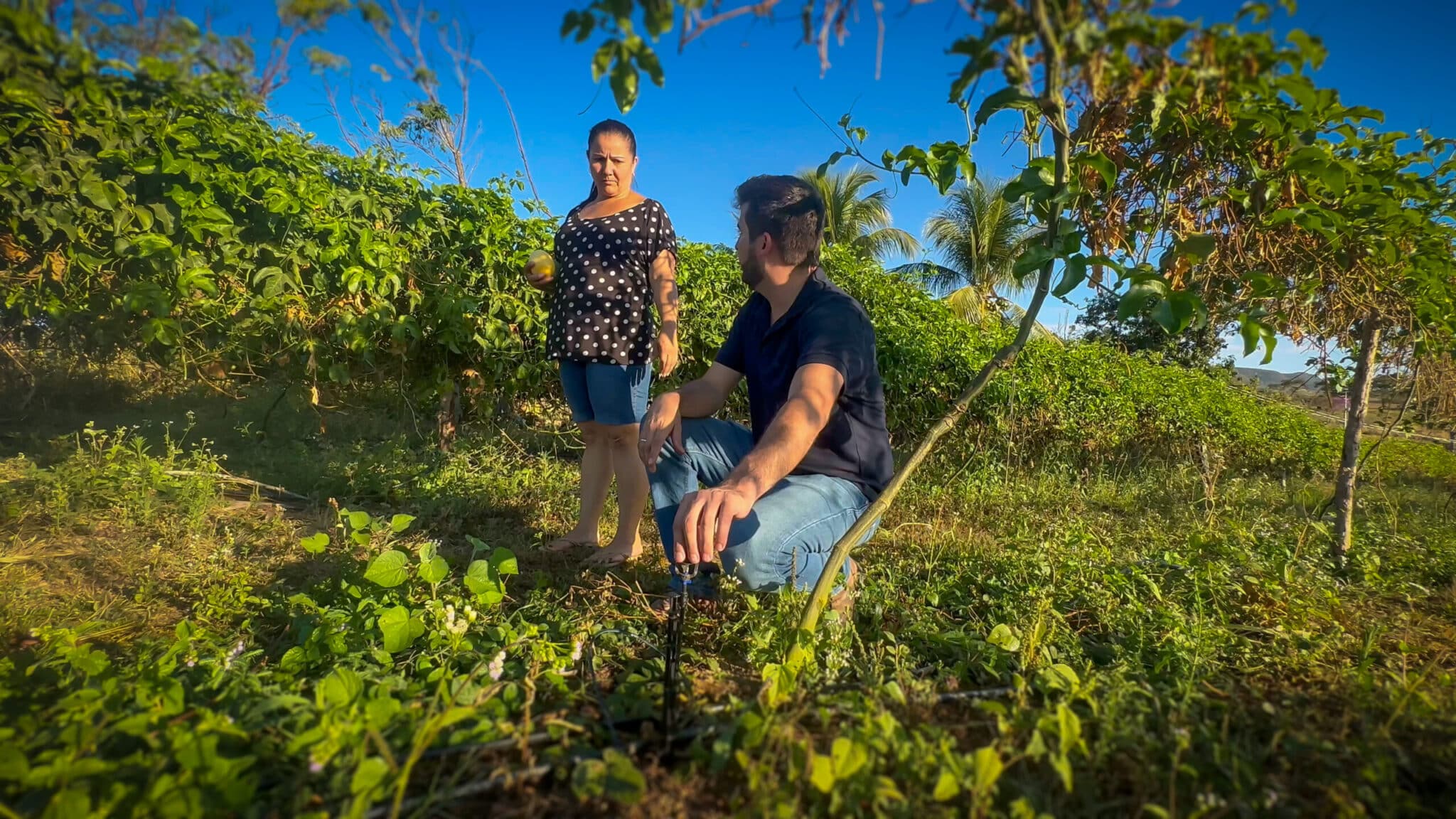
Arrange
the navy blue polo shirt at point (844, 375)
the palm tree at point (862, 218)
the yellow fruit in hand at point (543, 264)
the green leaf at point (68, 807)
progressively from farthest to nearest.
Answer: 1. the palm tree at point (862, 218)
2. the yellow fruit in hand at point (543, 264)
3. the navy blue polo shirt at point (844, 375)
4. the green leaf at point (68, 807)

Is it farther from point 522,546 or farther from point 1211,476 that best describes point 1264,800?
point 1211,476

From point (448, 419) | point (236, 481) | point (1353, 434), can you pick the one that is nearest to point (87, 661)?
point (236, 481)

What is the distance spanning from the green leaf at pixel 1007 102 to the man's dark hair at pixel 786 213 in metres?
0.70

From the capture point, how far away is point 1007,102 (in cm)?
133

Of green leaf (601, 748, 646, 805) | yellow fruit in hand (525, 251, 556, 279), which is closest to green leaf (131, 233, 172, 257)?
yellow fruit in hand (525, 251, 556, 279)

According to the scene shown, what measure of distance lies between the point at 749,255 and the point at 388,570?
1.36 meters

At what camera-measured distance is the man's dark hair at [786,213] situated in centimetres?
202

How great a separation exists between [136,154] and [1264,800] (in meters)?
3.41

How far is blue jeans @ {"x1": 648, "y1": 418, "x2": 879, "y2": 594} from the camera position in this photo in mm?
1758

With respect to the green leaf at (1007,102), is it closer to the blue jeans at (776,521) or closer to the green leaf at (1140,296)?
the green leaf at (1140,296)

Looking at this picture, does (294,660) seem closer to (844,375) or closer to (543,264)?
(844,375)

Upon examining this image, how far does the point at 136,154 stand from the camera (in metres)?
2.24

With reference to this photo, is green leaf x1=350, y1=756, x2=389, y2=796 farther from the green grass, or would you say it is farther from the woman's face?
the woman's face

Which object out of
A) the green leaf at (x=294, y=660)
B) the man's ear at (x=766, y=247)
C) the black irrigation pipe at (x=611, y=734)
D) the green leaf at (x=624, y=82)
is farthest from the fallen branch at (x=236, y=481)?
the green leaf at (x=624, y=82)
